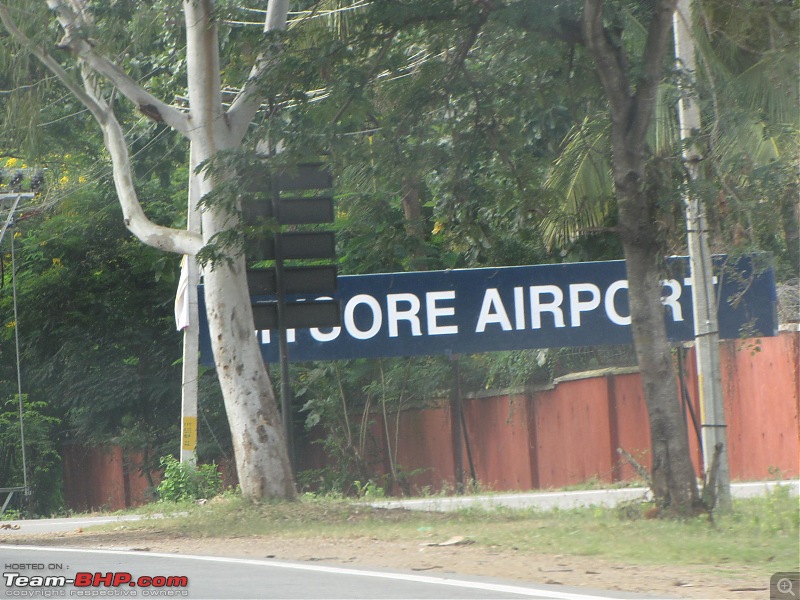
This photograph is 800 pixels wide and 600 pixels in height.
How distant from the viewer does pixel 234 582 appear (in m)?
7.71

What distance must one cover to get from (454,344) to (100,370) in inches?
487

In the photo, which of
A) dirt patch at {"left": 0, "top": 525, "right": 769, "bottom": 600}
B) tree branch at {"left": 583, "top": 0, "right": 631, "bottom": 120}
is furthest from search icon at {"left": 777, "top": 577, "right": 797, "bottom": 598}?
tree branch at {"left": 583, "top": 0, "right": 631, "bottom": 120}

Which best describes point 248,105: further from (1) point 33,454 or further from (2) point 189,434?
(1) point 33,454

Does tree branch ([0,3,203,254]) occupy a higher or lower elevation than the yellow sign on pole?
higher

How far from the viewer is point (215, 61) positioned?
13031mm

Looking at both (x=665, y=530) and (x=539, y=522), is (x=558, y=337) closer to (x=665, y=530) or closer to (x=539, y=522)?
(x=539, y=522)

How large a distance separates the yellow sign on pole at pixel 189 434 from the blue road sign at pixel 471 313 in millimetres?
2395

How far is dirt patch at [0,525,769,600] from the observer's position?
288 inches

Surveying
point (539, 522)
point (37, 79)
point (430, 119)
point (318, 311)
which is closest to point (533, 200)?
point (430, 119)

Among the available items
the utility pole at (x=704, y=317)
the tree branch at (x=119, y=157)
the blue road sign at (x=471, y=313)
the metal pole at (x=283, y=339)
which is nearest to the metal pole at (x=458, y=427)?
the blue road sign at (x=471, y=313)

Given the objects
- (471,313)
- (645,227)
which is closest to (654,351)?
(645,227)

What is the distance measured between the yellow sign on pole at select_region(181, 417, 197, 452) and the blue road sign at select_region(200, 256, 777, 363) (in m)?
2.39

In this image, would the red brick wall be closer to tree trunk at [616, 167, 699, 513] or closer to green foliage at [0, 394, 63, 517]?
tree trunk at [616, 167, 699, 513]

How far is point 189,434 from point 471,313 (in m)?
5.36
